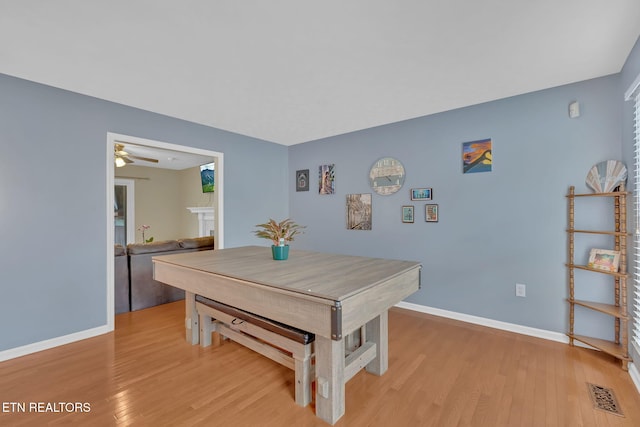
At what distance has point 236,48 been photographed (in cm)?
195

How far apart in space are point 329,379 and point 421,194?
2.37 metres

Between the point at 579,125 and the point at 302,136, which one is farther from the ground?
the point at 302,136

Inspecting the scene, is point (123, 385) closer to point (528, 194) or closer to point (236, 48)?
point (236, 48)

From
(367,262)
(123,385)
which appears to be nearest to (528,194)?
(367,262)

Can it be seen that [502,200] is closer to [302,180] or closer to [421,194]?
[421,194]

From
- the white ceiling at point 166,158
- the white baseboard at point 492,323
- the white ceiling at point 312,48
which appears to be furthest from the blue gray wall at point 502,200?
the white ceiling at point 166,158

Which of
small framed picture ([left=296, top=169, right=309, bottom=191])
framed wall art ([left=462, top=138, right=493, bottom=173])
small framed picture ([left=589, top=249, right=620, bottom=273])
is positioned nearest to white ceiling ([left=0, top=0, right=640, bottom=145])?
framed wall art ([left=462, top=138, right=493, bottom=173])

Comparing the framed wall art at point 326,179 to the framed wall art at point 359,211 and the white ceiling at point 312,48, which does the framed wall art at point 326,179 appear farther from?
the white ceiling at point 312,48

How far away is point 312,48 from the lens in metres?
1.95

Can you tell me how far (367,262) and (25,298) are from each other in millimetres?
2868

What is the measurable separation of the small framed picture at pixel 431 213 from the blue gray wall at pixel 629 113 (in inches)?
58.7

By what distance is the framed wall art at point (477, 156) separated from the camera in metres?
2.88

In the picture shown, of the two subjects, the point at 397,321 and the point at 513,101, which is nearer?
the point at 513,101

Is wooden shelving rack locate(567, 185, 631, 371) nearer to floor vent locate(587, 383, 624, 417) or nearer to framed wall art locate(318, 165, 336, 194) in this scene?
floor vent locate(587, 383, 624, 417)
